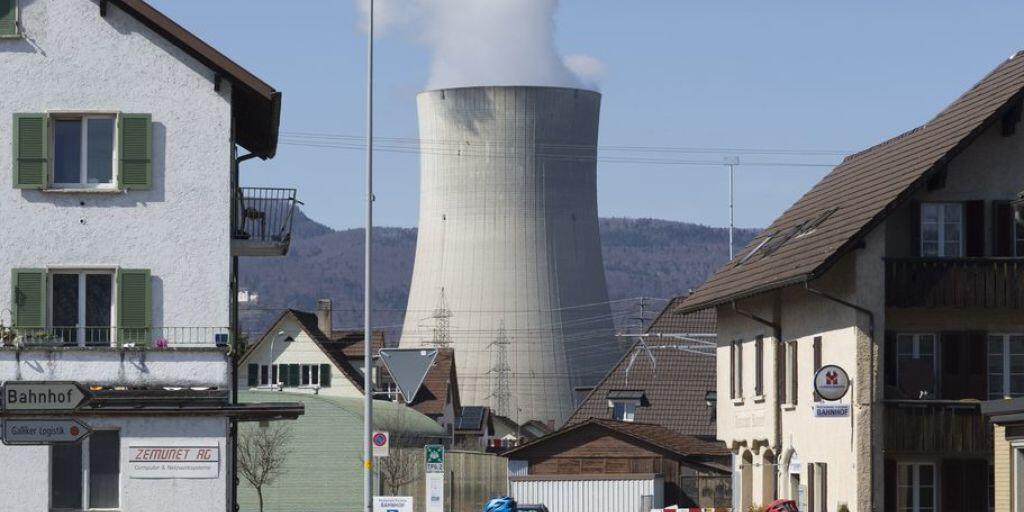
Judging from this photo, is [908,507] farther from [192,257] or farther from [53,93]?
[53,93]

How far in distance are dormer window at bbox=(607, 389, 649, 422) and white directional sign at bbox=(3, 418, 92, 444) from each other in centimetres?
4362

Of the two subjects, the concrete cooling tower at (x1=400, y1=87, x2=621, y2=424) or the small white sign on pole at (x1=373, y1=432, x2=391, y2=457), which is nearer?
the small white sign on pole at (x1=373, y1=432, x2=391, y2=457)

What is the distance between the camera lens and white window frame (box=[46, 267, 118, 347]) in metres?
35.6

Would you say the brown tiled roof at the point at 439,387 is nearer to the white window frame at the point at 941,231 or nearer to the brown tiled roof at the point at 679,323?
the brown tiled roof at the point at 679,323

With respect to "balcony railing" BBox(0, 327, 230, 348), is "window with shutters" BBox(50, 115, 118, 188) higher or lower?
higher

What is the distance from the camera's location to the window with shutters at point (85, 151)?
1415 inches

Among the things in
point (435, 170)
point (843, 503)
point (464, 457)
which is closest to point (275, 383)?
point (435, 170)

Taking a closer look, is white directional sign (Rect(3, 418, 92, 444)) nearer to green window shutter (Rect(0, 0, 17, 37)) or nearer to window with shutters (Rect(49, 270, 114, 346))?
window with shutters (Rect(49, 270, 114, 346))

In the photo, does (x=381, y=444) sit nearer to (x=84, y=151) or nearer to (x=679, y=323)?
(x=84, y=151)

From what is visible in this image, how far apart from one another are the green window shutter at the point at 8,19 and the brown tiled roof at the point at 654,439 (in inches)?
1154

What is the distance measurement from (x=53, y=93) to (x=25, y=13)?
1553mm

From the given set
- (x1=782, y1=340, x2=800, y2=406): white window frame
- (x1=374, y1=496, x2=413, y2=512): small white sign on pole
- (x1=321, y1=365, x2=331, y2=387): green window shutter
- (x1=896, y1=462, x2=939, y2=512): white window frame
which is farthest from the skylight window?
(x1=321, y1=365, x2=331, y2=387): green window shutter

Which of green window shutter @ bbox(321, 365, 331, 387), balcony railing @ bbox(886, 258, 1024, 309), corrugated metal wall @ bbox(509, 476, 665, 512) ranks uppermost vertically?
balcony railing @ bbox(886, 258, 1024, 309)

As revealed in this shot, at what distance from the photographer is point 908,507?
39.2 m
